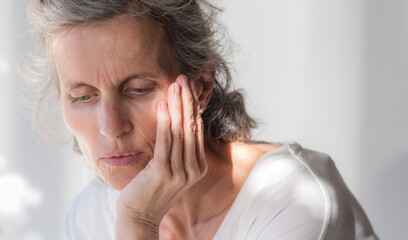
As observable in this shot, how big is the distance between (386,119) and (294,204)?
49.6 inches

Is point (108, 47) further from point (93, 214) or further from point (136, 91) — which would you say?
point (93, 214)

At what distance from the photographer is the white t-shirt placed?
4.54 ft

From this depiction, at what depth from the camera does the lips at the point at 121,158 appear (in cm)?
142

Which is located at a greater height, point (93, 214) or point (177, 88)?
point (177, 88)

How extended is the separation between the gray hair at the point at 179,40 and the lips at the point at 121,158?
0.28 metres

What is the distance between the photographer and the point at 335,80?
261cm

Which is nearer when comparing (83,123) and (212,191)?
(83,123)

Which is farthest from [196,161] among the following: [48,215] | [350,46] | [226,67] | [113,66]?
[48,215]

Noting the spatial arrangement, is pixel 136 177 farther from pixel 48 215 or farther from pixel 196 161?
pixel 48 215

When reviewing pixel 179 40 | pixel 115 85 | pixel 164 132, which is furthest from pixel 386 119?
pixel 115 85

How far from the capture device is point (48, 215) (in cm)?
317

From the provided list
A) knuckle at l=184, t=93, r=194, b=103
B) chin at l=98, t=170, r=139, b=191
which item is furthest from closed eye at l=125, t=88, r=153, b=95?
chin at l=98, t=170, r=139, b=191

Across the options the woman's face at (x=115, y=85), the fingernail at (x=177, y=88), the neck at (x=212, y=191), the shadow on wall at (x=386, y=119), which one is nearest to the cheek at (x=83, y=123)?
the woman's face at (x=115, y=85)

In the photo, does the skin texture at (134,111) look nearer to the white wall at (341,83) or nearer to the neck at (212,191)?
the neck at (212,191)
